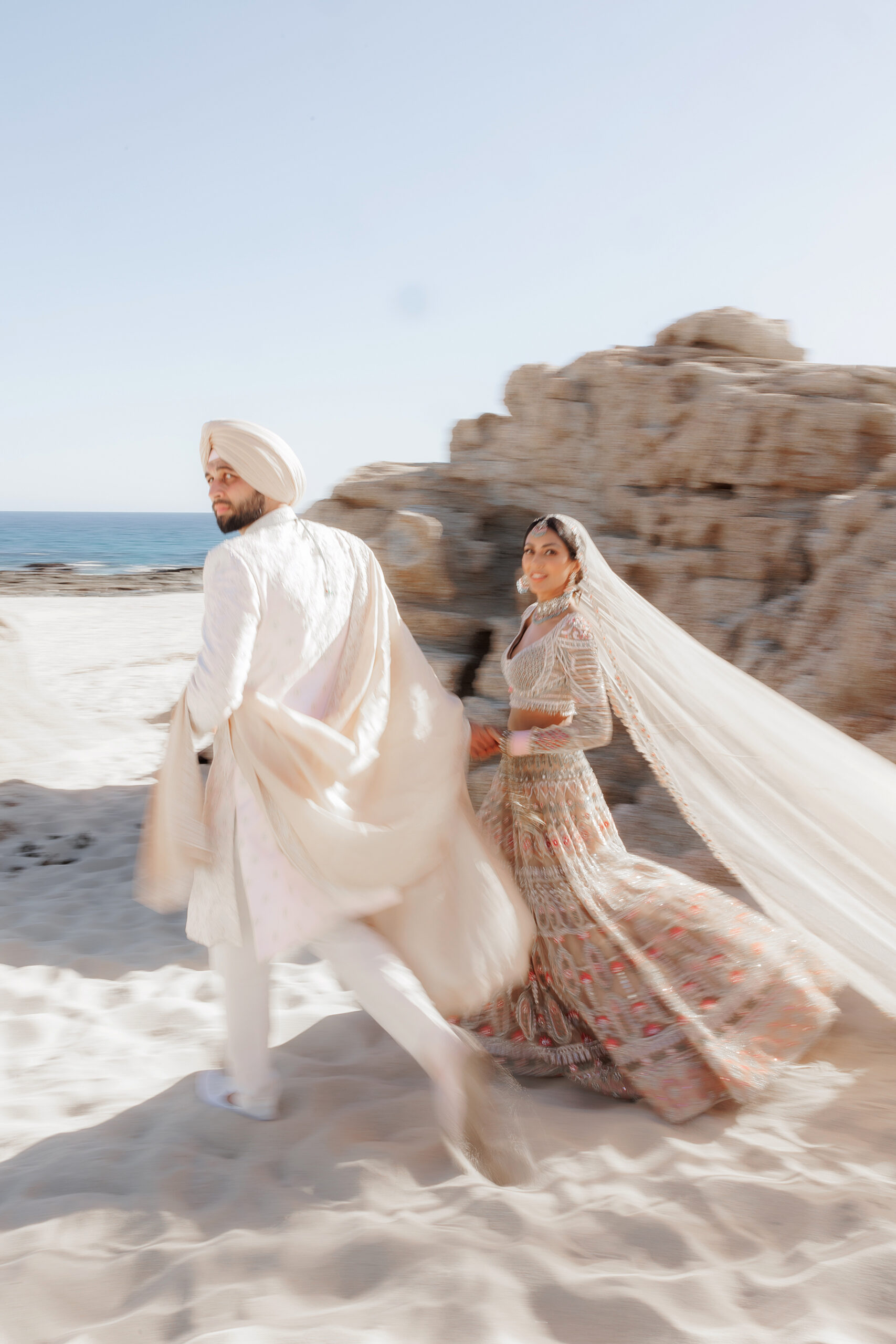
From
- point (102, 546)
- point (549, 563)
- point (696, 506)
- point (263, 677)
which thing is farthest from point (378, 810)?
point (102, 546)

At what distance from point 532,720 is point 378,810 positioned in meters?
0.74

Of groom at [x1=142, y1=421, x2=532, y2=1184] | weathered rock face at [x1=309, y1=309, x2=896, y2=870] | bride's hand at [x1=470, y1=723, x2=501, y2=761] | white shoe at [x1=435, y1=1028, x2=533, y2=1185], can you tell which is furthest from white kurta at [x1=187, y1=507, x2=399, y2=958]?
weathered rock face at [x1=309, y1=309, x2=896, y2=870]

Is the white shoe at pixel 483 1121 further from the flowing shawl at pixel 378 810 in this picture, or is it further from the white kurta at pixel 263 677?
the white kurta at pixel 263 677

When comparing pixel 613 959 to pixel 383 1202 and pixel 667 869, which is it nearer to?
pixel 667 869

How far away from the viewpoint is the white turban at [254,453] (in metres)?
2.16

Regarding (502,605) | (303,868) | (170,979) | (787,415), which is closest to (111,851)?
(170,979)

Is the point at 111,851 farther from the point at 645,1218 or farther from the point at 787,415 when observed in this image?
the point at 787,415

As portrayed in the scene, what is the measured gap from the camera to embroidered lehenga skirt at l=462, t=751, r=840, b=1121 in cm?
246

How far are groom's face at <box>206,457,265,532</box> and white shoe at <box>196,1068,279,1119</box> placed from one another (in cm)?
157

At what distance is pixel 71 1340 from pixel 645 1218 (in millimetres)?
1199

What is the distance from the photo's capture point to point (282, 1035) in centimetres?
309


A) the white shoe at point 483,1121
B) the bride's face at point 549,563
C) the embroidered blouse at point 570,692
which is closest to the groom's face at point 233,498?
the bride's face at point 549,563

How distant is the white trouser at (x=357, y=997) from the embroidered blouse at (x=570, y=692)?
2.61ft

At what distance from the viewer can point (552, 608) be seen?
2.72m
